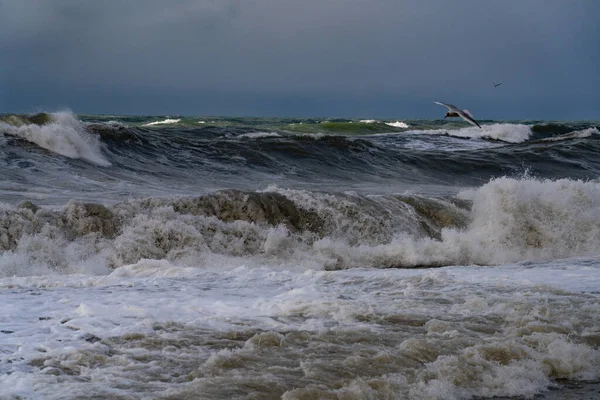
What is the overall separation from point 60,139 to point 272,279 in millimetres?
10704

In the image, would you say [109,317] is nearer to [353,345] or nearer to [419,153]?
[353,345]

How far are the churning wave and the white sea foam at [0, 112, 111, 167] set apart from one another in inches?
254

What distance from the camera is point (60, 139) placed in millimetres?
16953

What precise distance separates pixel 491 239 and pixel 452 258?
1157 mm

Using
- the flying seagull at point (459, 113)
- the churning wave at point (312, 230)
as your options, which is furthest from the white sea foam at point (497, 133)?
the flying seagull at point (459, 113)

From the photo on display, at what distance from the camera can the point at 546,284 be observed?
7516 millimetres

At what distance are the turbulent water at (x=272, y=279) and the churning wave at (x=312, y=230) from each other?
3cm

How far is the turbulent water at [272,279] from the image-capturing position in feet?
15.5

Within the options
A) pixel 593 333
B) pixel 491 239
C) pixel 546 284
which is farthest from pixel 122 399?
pixel 491 239

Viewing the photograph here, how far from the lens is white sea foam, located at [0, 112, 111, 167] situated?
1679cm

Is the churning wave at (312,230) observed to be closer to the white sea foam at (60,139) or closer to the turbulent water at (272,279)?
the turbulent water at (272,279)

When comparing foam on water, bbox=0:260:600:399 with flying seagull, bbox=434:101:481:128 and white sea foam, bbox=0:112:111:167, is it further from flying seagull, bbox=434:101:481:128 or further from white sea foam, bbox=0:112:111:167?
white sea foam, bbox=0:112:111:167

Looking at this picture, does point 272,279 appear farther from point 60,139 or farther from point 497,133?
point 497,133

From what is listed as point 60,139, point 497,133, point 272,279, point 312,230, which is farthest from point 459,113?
point 497,133
